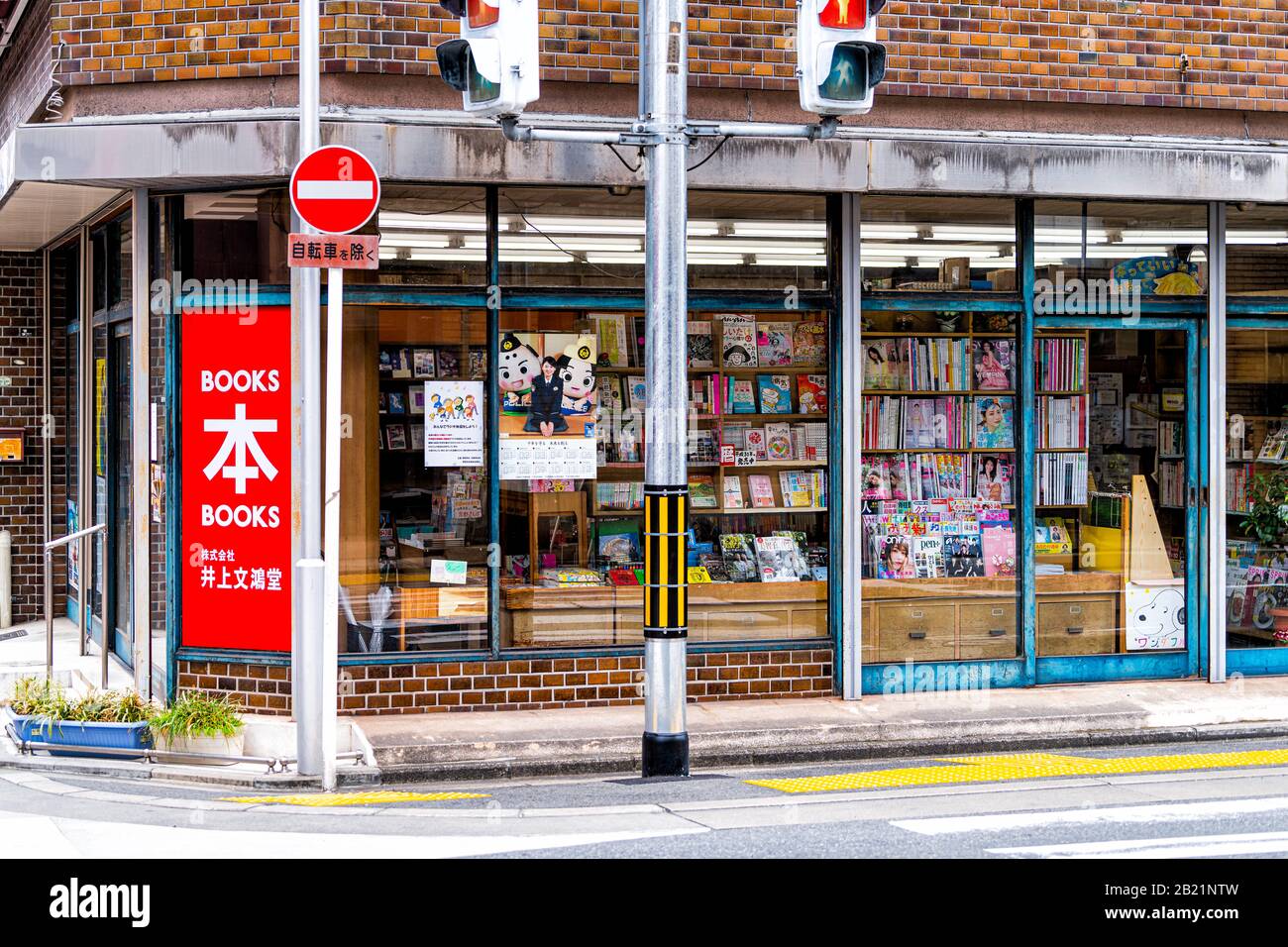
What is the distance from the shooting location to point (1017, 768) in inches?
372

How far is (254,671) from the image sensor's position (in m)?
10.5

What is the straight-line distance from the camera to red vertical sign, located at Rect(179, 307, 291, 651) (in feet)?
34.2

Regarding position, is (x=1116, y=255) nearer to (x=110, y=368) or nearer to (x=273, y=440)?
(x=273, y=440)

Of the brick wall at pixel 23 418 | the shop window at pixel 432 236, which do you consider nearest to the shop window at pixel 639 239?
the shop window at pixel 432 236

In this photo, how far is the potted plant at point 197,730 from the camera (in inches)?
376

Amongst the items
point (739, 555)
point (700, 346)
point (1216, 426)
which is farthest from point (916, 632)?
point (1216, 426)

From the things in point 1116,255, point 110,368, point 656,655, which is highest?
point 1116,255

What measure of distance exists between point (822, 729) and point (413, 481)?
323 centimetres

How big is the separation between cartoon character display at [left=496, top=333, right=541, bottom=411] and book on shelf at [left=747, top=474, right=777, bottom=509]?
183 cm

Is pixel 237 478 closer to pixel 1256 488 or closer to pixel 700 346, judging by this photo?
pixel 700 346

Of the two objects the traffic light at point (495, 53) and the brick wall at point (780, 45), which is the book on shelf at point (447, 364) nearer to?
the brick wall at point (780, 45)

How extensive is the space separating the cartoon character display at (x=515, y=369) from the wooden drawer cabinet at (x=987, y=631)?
369 cm

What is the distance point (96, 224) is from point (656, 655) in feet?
22.4

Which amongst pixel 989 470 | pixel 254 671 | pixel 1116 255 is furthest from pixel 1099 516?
pixel 254 671
